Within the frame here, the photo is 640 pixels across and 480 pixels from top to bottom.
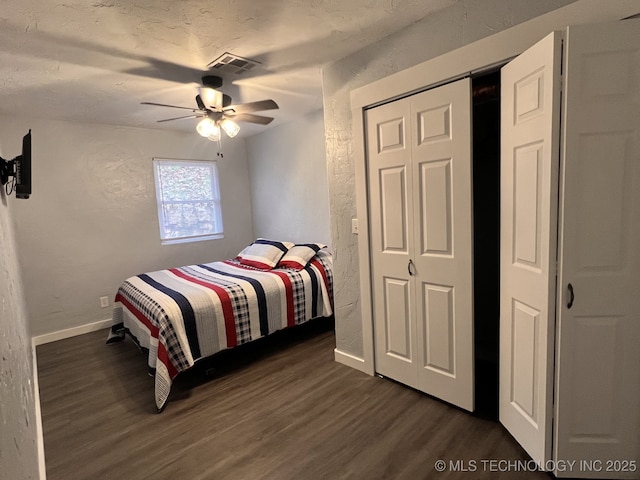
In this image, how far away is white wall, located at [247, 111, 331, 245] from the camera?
4.24 meters

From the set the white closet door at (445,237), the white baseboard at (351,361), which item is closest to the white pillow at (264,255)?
the white baseboard at (351,361)

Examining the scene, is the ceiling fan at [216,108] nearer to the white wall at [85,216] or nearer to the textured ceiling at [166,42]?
the textured ceiling at [166,42]

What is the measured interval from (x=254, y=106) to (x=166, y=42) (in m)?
0.72

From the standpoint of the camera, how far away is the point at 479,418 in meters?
2.09

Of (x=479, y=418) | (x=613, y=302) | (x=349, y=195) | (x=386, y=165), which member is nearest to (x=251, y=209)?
(x=349, y=195)

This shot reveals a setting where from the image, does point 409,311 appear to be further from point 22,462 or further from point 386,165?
point 22,462

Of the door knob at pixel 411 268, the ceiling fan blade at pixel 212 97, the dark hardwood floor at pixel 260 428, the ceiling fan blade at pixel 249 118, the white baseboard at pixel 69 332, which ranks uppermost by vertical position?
the ceiling fan blade at pixel 212 97

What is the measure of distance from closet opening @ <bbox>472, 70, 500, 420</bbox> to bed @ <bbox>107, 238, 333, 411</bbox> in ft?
4.89

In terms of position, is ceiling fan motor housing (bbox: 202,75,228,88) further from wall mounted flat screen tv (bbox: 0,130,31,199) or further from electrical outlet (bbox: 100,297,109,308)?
electrical outlet (bbox: 100,297,109,308)

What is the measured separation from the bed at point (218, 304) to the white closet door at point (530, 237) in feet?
6.29

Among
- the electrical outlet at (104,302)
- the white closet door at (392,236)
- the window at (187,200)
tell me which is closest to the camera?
the white closet door at (392,236)

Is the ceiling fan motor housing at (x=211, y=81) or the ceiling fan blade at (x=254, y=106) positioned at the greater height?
the ceiling fan motor housing at (x=211, y=81)

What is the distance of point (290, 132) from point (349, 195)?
2.22 m

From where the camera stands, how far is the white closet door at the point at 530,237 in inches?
59.0
